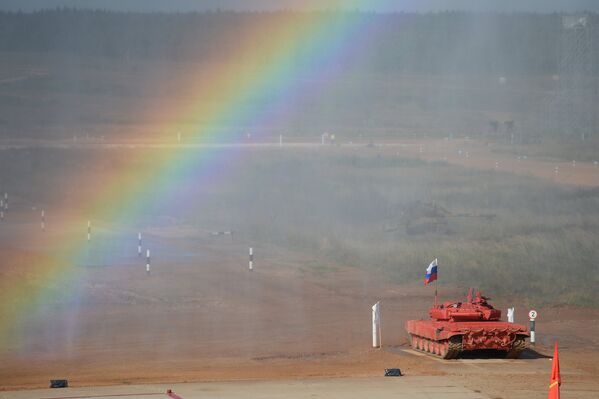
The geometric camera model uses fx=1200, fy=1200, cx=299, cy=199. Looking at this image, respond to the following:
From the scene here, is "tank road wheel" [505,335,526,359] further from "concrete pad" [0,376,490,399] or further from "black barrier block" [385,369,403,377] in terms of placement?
"black barrier block" [385,369,403,377]

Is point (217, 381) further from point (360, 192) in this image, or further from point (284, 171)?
point (284, 171)

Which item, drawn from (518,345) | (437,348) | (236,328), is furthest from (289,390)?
(236,328)

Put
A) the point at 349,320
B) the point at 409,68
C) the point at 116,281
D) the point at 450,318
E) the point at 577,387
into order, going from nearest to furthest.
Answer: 1. the point at 577,387
2. the point at 450,318
3. the point at 349,320
4. the point at 116,281
5. the point at 409,68

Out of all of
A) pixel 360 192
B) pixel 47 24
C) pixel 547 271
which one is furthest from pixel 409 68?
pixel 547 271

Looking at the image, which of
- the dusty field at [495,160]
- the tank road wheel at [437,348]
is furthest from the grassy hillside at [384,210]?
the tank road wheel at [437,348]

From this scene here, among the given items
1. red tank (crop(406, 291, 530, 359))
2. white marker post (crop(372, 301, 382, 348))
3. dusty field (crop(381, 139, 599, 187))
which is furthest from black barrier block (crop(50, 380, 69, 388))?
dusty field (crop(381, 139, 599, 187))

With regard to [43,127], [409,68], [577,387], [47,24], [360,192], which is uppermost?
[47,24]

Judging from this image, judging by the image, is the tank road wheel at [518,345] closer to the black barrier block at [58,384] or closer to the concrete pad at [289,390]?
the concrete pad at [289,390]

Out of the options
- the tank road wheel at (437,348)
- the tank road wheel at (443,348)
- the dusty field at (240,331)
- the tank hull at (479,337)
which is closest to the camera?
the dusty field at (240,331)
